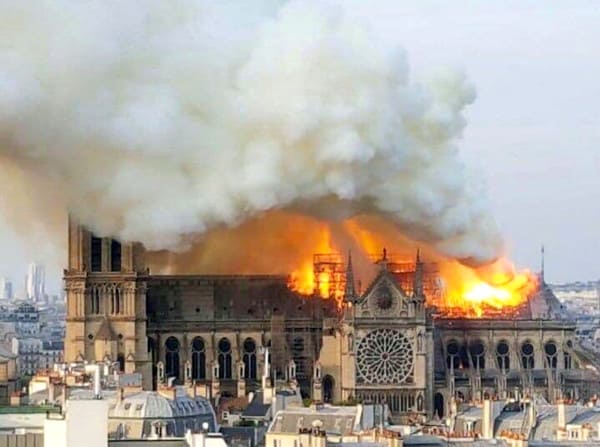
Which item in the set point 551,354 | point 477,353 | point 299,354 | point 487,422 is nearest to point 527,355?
point 551,354

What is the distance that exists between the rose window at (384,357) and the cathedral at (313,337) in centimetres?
3

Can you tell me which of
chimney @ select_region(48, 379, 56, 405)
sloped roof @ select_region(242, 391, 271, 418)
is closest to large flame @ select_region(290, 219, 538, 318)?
sloped roof @ select_region(242, 391, 271, 418)

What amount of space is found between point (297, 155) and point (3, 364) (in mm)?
10792

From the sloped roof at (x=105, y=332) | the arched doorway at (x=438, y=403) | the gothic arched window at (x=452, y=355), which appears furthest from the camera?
the gothic arched window at (x=452, y=355)

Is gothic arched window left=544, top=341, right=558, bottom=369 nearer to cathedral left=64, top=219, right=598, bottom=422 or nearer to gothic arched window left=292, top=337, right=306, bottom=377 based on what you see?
cathedral left=64, top=219, right=598, bottom=422

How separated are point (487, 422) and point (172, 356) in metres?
28.1

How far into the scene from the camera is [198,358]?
109 meters

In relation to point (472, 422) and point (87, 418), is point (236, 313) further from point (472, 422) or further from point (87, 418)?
point (87, 418)

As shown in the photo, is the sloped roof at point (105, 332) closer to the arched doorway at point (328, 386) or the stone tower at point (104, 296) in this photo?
the stone tower at point (104, 296)

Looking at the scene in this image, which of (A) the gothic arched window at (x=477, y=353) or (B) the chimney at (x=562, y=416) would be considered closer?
(B) the chimney at (x=562, y=416)

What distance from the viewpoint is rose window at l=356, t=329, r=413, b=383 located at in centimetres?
10381

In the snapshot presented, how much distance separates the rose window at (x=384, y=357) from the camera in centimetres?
10381

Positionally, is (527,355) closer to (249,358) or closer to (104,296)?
(249,358)

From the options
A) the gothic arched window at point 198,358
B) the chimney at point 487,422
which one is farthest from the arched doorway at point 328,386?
the chimney at point 487,422
